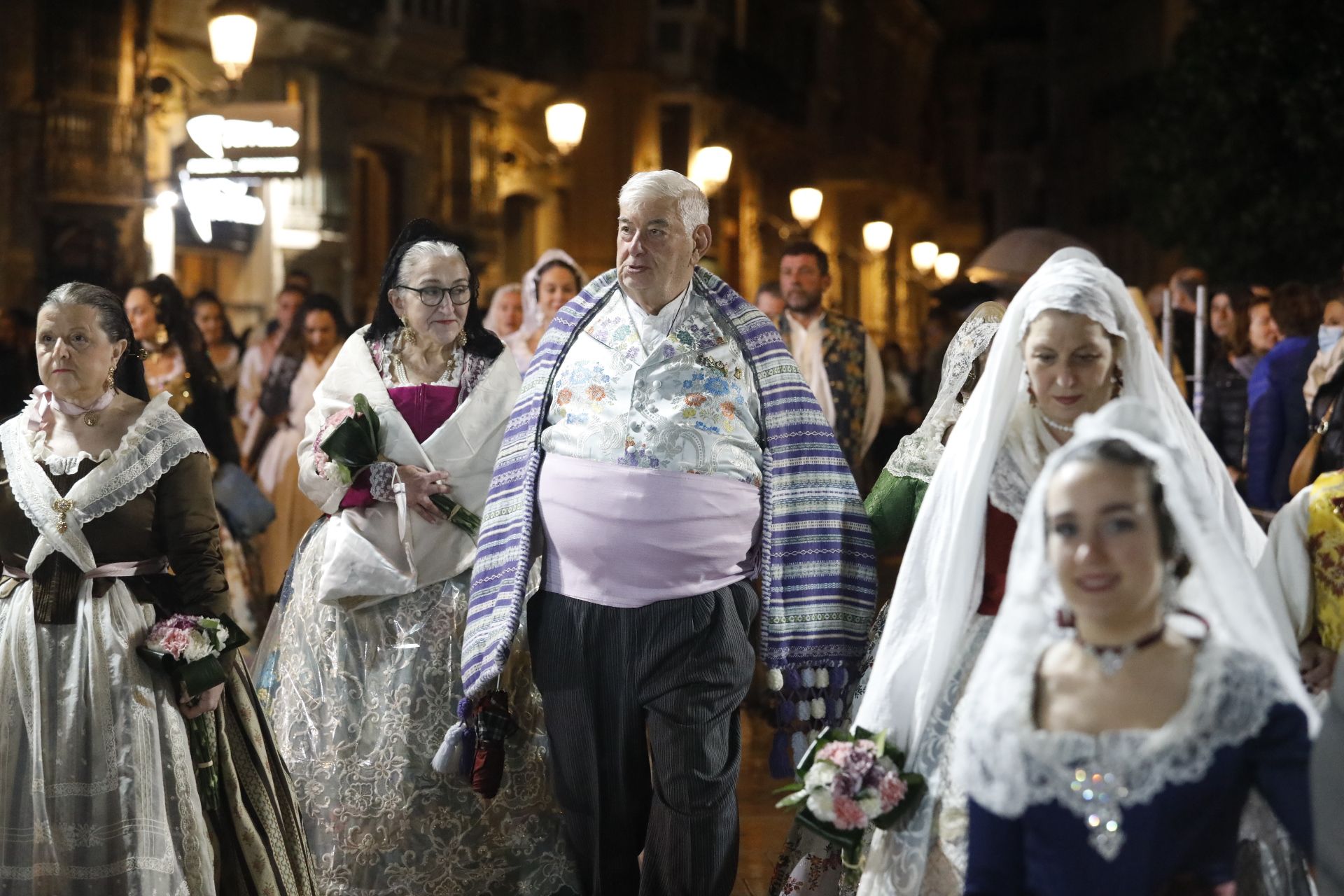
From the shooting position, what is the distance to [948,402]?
484 centimetres

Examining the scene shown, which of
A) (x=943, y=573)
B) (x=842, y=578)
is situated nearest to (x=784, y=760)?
(x=842, y=578)

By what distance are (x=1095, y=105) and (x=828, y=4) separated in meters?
11.9

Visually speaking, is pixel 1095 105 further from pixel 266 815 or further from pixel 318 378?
pixel 266 815

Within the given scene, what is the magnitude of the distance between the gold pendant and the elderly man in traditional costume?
105 centimetres

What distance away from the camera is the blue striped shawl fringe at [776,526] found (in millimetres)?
4562

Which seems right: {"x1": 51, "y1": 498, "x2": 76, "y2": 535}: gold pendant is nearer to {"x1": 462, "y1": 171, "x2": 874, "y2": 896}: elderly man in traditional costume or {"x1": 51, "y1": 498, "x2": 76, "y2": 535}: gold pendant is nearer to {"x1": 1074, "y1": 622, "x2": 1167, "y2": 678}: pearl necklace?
{"x1": 462, "y1": 171, "x2": 874, "y2": 896}: elderly man in traditional costume

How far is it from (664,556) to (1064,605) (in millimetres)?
1885

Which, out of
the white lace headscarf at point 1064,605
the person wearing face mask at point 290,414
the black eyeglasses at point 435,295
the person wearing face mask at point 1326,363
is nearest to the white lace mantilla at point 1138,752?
the white lace headscarf at point 1064,605

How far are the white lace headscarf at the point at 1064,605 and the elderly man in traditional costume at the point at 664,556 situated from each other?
1.72 m

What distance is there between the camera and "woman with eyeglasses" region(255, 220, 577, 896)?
17.1 feet

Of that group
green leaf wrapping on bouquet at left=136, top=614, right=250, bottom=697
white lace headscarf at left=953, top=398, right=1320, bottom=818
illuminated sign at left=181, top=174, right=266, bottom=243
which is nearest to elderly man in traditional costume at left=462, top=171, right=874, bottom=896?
green leaf wrapping on bouquet at left=136, top=614, right=250, bottom=697

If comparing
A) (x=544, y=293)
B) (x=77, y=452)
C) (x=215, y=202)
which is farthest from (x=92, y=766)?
(x=215, y=202)

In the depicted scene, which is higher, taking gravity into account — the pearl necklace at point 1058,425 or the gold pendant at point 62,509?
the pearl necklace at point 1058,425

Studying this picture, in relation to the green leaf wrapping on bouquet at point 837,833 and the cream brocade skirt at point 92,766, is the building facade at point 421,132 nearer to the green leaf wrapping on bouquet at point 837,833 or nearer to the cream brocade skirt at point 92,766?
the cream brocade skirt at point 92,766
